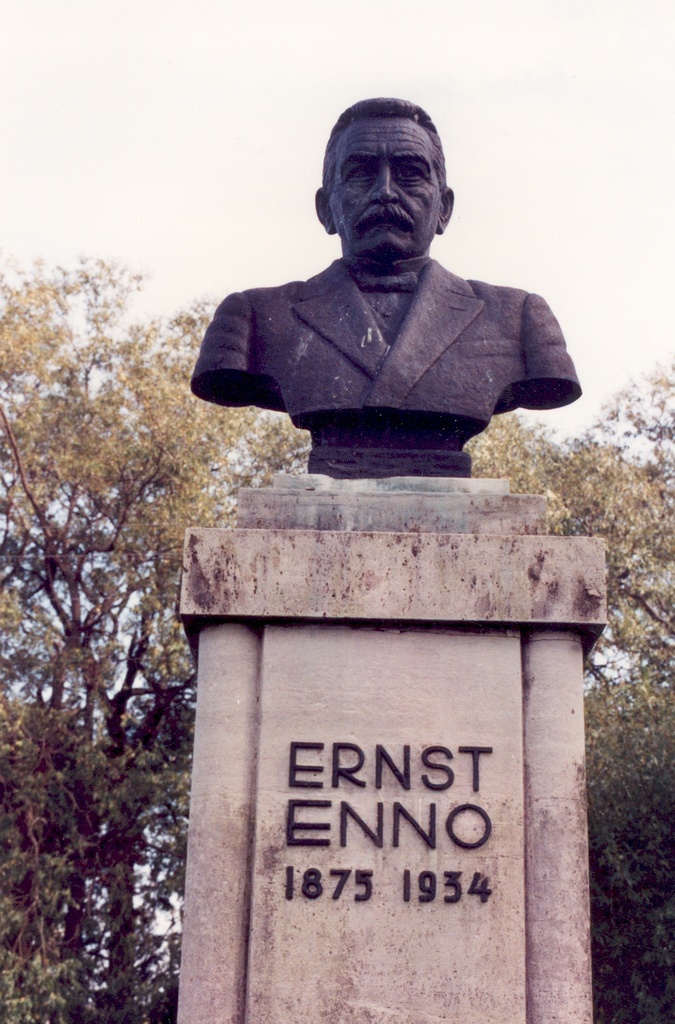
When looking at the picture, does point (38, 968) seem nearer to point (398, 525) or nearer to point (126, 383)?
point (126, 383)

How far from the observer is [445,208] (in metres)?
7.32

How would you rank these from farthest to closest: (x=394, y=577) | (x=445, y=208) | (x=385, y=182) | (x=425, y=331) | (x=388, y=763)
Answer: (x=445, y=208), (x=385, y=182), (x=425, y=331), (x=394, y=577), (x=388, y=763)

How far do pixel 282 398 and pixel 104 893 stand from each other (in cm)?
1106

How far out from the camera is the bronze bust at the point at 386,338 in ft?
21.2

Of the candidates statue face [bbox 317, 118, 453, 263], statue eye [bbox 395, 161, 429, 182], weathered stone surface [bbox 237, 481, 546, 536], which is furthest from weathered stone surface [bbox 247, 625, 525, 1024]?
statue eye [bbox 395, 161, 429, 182]

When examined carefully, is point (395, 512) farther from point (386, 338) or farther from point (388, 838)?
point (388, 838)

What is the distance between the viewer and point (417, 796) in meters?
5.54

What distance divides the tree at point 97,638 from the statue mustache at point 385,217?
10016mm

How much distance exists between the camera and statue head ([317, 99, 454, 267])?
6.91m

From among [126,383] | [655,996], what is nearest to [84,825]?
[126,383]


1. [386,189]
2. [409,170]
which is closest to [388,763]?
[386,189]

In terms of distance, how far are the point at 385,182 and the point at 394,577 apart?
88.6 inches

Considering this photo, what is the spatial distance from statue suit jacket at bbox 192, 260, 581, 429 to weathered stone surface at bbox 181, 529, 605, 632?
885mm

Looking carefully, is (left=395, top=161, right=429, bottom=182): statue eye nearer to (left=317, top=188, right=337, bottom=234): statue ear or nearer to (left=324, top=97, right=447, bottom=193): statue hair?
(left=324, top=97, right=447, bottom=193): statue hair
